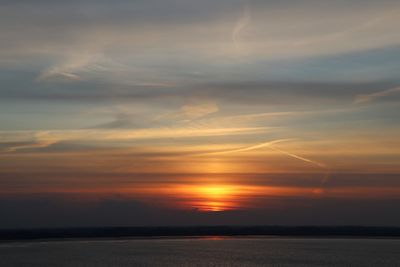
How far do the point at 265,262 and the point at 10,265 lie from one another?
3836 centimetres

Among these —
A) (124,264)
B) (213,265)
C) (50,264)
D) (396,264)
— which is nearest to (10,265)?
(50,264)

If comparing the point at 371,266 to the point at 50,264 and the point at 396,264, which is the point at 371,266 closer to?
the point at 396,264

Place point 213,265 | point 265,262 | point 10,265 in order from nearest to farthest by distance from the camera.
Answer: point 10,265 → point 213,265 → point 265,262

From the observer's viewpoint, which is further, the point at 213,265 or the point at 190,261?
the point at 190,261

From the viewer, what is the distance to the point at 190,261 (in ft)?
329

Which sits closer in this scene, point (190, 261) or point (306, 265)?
point (306, 265)

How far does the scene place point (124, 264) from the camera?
90125 millimetres

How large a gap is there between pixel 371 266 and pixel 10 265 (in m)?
50.2

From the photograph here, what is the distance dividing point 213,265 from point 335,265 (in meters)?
17.8

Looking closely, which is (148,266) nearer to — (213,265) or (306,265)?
(213,265)

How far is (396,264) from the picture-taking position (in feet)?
307

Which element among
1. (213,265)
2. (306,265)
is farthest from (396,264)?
(213,265)

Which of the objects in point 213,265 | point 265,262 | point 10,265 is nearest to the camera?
point 10,265

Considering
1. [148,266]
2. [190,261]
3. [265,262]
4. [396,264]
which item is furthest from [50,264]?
[396,264]
